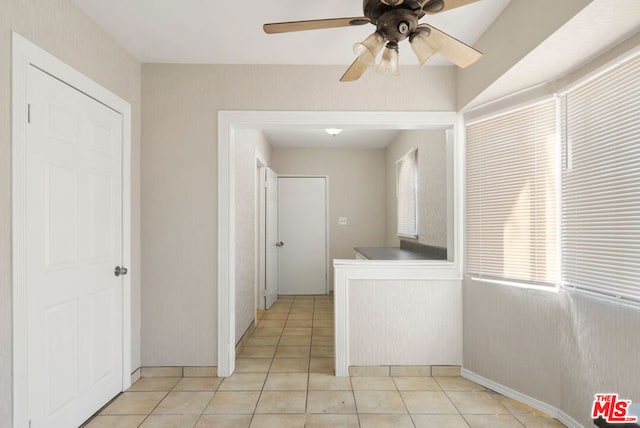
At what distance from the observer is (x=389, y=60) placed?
180 cm

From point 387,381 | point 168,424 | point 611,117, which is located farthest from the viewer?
point 387,381

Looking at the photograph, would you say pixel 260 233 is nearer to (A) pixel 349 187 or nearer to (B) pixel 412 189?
(A) pixel 349 187

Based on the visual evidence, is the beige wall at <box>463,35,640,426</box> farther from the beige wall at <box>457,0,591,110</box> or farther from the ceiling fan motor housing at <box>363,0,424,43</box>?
the ceiling fan motor housing at <box>363,0,424,43</box>

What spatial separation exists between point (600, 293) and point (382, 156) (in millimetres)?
4505

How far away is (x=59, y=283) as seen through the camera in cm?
204

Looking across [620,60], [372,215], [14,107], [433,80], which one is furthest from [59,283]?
[372,215]

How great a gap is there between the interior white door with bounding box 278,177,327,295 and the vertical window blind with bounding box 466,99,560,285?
3403 mm

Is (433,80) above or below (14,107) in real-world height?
above

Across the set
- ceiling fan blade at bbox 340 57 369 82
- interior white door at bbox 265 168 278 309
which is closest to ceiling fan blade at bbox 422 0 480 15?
ceiling fan blade at bbox 340 57 369 82

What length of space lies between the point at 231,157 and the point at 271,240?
2.62m

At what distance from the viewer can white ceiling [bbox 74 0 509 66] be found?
217 cm

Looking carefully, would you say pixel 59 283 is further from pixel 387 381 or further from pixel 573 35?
pixel 573 35

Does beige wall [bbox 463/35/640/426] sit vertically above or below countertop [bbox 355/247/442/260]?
below

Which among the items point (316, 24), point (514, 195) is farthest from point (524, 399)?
point (316, 24)
